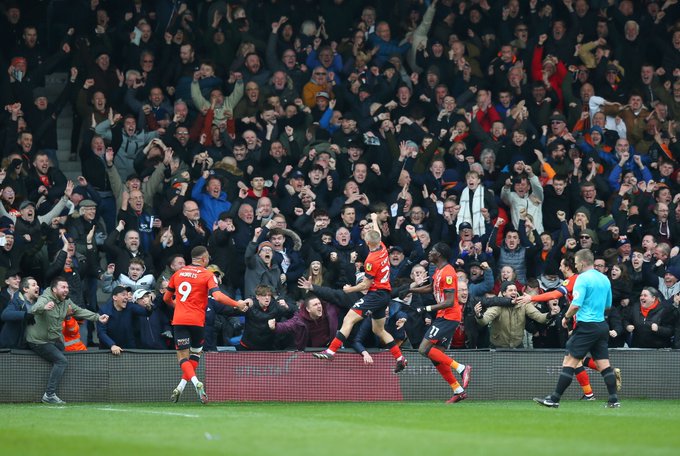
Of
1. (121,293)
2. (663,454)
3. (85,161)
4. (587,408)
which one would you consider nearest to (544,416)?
(587,408)

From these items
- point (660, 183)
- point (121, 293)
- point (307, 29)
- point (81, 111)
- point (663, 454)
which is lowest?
point (663, 454)

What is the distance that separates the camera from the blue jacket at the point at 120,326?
20.2 meters

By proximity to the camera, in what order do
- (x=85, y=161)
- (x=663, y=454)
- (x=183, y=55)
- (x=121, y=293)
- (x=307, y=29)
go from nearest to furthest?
(x=663, y=454), (x=121, y=293), (x=85, y=161), (x=183, y=55), (x=307, y=29)

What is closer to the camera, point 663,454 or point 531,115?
point 663,454

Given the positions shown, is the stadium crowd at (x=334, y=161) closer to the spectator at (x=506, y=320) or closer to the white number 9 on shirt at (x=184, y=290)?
the spectator at (x=506, y=320)

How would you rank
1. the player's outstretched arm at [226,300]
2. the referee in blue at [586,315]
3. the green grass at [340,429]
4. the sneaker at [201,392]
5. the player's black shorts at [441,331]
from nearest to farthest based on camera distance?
1. the green grass at [340,429]
2. the referee in blue at [586,315]
3. the player's outstretched arm at [226,300]
4. the sneaker at [201,392]
5. the player's black shorts at [441,331]

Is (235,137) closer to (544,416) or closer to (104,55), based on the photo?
(104,55)

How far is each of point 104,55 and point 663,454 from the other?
15990mm

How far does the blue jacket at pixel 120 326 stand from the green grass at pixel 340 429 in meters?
1.88

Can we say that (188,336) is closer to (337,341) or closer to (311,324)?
(337,341)

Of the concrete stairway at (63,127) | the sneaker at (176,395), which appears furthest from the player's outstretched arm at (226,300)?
the concrete stairway at (63,127)

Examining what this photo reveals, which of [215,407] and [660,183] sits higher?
[660,183]

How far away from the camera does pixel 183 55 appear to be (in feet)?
83.9

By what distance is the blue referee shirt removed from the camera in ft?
55.8
